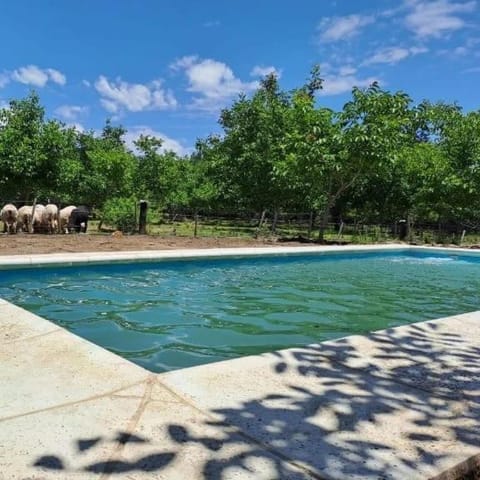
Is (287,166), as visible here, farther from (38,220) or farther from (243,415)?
(243,415)

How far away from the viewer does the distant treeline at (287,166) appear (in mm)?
18078

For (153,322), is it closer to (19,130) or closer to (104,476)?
(104,476)

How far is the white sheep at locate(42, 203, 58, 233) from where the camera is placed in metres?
17.5

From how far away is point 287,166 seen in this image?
19.2m

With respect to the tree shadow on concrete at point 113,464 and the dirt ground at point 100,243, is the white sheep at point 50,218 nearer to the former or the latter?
the dirt ground at point 100,243

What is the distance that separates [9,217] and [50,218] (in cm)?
129

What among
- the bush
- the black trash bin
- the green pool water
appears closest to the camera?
the green pool water

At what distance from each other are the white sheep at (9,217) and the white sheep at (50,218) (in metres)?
0.91

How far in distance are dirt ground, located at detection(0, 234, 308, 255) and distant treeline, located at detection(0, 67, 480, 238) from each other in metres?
3.51

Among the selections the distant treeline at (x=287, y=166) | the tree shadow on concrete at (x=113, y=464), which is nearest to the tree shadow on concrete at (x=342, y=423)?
the tree shadow on concrete at (x=113, y=464)

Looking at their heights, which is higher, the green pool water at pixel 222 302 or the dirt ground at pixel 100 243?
the dirt ground at pixel 100 243

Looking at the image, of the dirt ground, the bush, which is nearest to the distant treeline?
the bush

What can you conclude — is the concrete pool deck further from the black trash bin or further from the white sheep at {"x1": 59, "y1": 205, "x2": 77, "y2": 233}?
the black trash bin

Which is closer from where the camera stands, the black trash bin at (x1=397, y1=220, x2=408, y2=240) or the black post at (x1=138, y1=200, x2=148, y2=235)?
the black post at (x1=138, y1=200, x2=148, y2=235)
